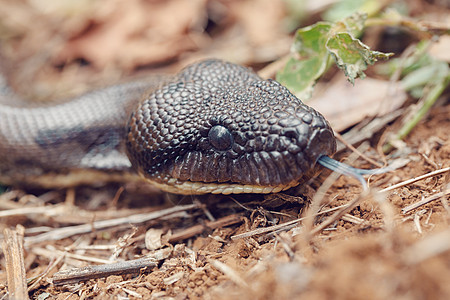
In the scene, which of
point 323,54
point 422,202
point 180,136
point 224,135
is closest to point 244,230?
point 224,135

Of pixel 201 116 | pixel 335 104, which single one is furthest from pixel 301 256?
pixel 335 104

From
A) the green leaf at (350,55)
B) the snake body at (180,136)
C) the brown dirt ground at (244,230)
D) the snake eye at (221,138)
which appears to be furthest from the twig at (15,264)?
the green leaf at (350,55)

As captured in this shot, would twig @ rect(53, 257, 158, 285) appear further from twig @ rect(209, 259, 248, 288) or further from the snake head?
the snake head

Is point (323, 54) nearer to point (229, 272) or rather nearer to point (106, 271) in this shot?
point (229, 272)

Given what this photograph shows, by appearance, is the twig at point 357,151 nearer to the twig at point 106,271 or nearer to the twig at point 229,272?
the twig at point 229,272

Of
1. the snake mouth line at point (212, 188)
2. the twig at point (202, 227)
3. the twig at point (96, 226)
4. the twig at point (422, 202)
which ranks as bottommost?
the twig at point (96, 226)

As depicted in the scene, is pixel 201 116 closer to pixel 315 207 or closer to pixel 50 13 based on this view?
pixel 315 207
